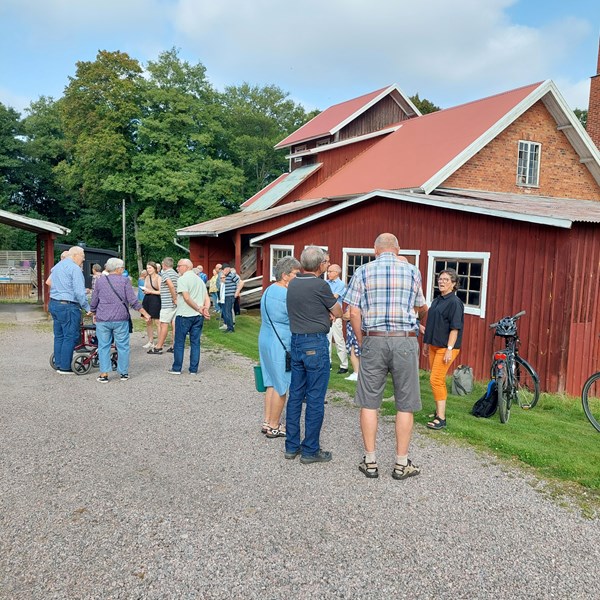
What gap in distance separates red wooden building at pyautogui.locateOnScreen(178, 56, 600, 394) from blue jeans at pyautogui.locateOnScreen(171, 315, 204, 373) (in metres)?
4.68

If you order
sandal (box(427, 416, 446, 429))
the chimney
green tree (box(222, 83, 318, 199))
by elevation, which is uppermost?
green tree (box(222, 83, 318, 199))

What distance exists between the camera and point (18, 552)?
3488 mm

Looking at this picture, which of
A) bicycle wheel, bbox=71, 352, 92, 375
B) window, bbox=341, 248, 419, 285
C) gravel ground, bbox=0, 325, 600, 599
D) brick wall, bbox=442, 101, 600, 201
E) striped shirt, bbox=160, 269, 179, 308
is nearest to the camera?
gravel ground, bbox=0, 325, 600, 599

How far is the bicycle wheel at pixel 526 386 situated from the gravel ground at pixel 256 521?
7.28ft

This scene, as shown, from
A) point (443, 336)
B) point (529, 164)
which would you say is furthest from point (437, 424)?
point (529, 164)

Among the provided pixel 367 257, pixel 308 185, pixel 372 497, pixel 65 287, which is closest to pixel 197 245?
pixel 308 185

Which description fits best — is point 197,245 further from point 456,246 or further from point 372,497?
point 372,497

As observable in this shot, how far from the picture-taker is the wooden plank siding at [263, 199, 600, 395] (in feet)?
27.7

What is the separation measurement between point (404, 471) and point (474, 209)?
6.01 m

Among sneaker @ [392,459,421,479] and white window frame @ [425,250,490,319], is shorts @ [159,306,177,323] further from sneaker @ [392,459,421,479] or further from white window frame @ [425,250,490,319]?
sneaker @ [392,459,421,479]

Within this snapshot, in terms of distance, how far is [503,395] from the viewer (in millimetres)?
6617

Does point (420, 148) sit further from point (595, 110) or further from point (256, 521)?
point (256, 521)

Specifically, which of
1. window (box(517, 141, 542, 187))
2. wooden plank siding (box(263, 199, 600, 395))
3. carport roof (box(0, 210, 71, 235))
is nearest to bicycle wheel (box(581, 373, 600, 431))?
wooden plank siding (box(263, 199, 600, 395))

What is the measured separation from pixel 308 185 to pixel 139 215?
1951 centimetres
